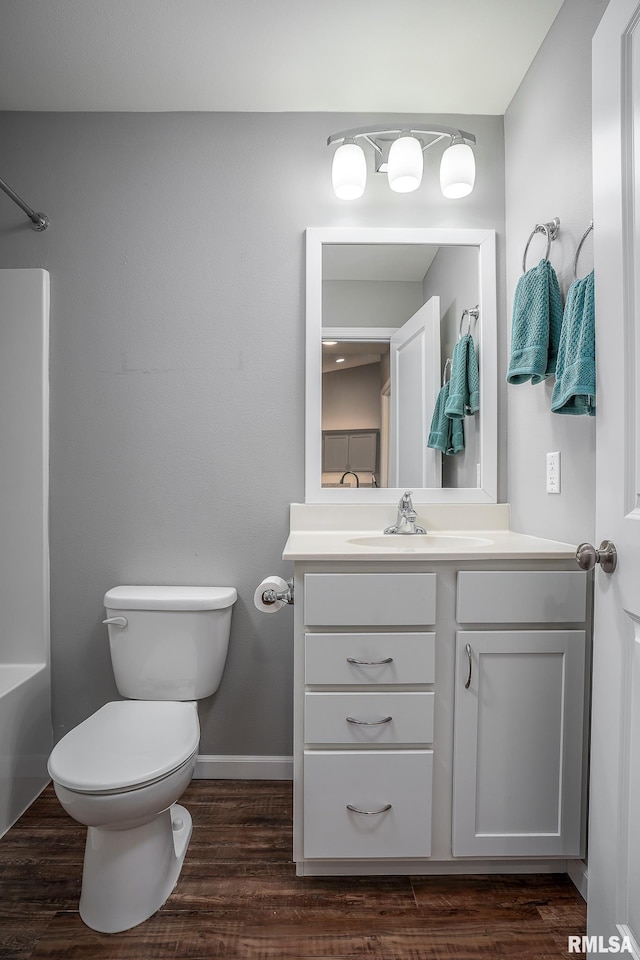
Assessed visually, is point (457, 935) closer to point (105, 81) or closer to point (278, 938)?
point (278, 938)

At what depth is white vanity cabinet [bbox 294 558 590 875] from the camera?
1379mm

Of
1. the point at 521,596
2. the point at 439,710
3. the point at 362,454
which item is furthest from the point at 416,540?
the point at 439,710

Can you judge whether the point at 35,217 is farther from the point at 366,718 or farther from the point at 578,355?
the point at 366,718

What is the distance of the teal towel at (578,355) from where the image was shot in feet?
4.08

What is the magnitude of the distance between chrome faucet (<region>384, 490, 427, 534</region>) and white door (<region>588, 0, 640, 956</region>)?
81 centimetres

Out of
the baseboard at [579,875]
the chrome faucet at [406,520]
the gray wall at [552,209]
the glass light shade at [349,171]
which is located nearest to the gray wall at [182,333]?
the glass light shade at [349,171]

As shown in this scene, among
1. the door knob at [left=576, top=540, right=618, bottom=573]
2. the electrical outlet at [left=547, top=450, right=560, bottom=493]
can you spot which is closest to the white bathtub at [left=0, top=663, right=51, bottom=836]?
the door knob at [left=576, top=540, right=618, bottom=573]

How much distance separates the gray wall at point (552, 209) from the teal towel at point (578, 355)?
0.39 ft

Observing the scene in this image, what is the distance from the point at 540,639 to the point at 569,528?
34 cm

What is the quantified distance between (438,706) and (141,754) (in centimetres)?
75

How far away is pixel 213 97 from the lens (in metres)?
1.87

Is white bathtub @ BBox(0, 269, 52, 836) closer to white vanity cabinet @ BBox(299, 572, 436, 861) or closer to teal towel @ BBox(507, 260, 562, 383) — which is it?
white vanity cabinet @ BBox(299, 572, 436, 861)

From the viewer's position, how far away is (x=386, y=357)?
1.93m

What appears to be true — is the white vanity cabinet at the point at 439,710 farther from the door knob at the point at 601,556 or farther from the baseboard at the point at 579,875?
the door knob at the point at 601,556
